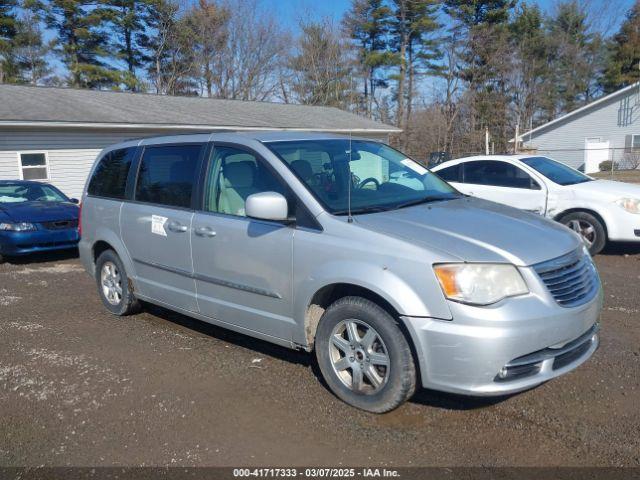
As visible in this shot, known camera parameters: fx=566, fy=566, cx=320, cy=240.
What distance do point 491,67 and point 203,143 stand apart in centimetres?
4376

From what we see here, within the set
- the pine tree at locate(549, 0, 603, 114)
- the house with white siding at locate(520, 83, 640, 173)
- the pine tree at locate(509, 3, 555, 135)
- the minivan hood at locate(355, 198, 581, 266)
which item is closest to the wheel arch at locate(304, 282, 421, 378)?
the minivan hood at locate(355, 198, 581, 266)

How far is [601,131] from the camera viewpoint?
36.4m

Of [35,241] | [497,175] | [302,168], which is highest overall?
Answer: [302,168]

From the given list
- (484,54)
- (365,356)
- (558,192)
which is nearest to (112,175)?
(365,356)

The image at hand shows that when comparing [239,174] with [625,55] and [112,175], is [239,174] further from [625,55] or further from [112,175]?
[625,55]

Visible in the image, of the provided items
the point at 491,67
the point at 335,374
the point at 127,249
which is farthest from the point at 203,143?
the point at 491,67

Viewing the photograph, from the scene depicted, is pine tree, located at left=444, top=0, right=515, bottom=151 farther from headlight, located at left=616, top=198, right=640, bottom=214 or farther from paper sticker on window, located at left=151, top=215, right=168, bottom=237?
paper sticker on window, located at left=151, top=215, right=168, bottom=237

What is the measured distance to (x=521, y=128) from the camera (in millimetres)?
47406

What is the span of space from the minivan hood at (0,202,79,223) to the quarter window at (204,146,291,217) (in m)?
5.94

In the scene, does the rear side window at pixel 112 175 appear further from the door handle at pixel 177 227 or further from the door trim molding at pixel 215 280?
the door handle at pixel 177 227

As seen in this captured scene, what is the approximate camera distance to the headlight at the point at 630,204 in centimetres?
800

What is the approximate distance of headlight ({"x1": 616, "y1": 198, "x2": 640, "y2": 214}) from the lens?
800 centimetres

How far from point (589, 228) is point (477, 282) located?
6.00 meters

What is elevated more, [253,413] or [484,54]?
[484,54]
